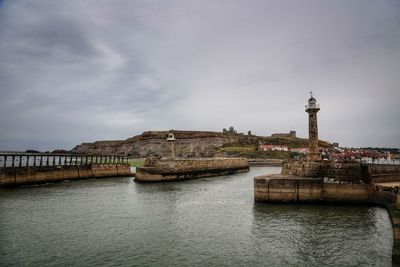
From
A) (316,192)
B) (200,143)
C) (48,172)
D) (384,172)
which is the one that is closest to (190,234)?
(316,192)

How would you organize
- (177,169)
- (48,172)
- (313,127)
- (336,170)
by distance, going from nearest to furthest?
1. (336,170)
2. (313,127)
3. (48,172)
4. (177,169)

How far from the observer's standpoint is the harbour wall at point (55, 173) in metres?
34.6

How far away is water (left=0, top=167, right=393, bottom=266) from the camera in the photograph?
12320 millimetres

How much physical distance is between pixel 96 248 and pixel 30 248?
2.74m

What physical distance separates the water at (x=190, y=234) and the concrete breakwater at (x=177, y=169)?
15.4 m

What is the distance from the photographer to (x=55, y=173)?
4028 centimetres

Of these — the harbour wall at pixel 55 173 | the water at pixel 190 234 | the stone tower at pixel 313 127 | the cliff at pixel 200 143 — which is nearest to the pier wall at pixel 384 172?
the stone tower at pixel 313 127

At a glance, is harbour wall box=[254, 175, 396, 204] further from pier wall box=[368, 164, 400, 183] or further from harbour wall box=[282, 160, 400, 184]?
pier wall box=[368, 164, 400, 183]

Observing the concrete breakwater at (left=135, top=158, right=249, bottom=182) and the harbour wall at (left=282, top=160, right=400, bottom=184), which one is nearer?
the harbour wall at (left=282, top=160, right=400, bottom=184)

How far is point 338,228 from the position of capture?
1650 centimetres

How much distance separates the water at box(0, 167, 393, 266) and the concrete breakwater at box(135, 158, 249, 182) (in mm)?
15373

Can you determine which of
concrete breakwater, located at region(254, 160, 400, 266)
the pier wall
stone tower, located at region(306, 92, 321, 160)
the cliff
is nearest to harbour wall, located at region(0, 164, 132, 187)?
concrete breakwater, located at region(254, 160, 400, 266)

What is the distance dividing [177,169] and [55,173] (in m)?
15.4

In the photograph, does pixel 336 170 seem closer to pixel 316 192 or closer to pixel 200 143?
pixel 316 192
